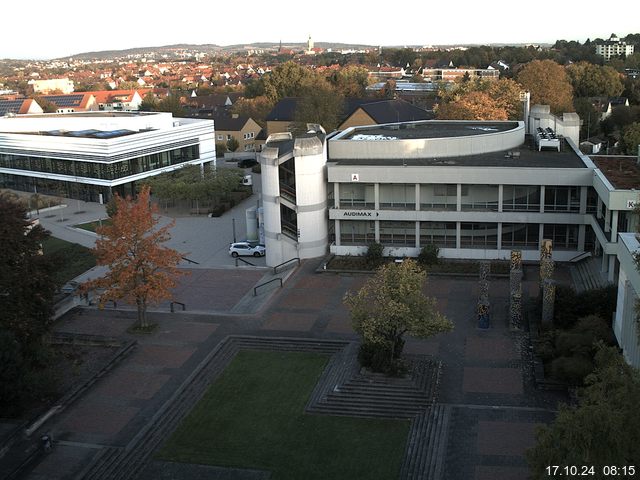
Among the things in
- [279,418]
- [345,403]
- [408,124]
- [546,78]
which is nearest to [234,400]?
[279,418]

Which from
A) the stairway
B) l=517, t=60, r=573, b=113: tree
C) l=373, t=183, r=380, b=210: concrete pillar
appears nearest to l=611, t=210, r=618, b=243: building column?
the stairway

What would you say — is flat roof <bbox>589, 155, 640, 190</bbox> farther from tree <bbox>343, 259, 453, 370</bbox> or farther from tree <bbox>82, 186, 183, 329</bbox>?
tree <bbox>82, 186, 183, 329</bbox>

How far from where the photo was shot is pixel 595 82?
10600cm

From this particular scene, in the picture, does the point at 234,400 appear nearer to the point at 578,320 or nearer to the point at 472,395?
the point at 472,395

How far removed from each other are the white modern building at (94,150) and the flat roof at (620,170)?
36.9 metres

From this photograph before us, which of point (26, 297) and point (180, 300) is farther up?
point (26, 297)

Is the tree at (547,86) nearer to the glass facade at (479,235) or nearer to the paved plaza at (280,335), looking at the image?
the glass facade at (479,235)

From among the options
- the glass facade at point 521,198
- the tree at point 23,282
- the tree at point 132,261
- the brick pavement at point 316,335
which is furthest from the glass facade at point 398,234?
the tree at point 23,282

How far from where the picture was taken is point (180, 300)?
3406cm

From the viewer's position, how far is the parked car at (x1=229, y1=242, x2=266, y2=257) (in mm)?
41344

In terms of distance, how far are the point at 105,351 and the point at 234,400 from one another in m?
7.27

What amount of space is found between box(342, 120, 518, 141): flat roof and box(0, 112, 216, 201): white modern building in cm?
2164

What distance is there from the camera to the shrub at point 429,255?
37312 mm

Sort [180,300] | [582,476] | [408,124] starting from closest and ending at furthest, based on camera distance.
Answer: [582,476]
[180,300]
[408,124]
